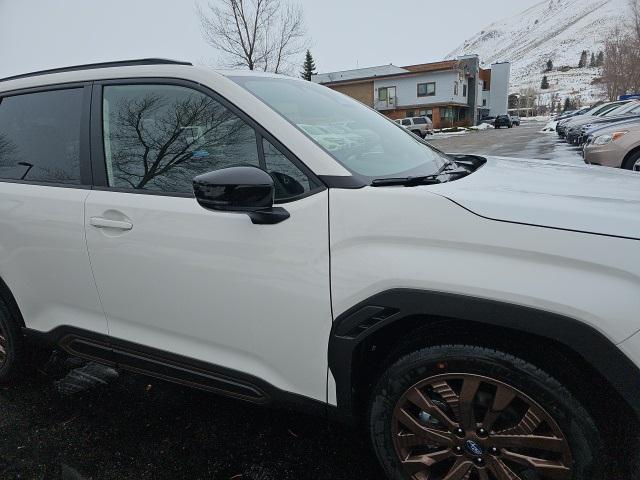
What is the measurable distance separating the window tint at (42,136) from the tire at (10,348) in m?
0.81

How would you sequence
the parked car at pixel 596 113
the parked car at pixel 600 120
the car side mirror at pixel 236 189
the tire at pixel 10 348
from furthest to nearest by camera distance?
1. the parked car at pixel 596 113
2. the parked car at pixel 600 120
3. the tire at pixel 10 348
4. the car side mirror at pixel 236 189

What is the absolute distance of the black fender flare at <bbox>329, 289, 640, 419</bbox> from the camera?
4.59ft

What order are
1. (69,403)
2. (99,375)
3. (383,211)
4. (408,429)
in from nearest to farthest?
1. (383,211)
2. (408,429)
3. (69,403)
4. (99,375)

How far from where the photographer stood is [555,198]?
166cm

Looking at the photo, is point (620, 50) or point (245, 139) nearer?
point (245, 139)

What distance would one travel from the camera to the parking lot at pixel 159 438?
2207 mm

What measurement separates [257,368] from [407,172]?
1.03 m

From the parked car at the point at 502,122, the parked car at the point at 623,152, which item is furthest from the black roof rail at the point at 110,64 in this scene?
the parked car at the point at 502,122

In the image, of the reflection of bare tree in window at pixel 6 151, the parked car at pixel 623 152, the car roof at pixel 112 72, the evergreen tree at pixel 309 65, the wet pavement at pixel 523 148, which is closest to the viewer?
the car roof at pixel 112 72

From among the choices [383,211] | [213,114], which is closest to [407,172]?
[383,211]

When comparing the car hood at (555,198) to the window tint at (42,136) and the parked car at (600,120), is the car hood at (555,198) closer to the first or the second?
the window tint at (42,136)

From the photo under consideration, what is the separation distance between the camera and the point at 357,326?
1.72m

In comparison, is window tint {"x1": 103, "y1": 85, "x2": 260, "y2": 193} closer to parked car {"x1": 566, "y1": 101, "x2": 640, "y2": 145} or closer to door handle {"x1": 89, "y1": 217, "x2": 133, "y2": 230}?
door handle {"x1": 89, "y1": 217, "x2": 133, "y2": 230}

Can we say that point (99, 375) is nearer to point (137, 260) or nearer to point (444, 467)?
point (137, 260)
